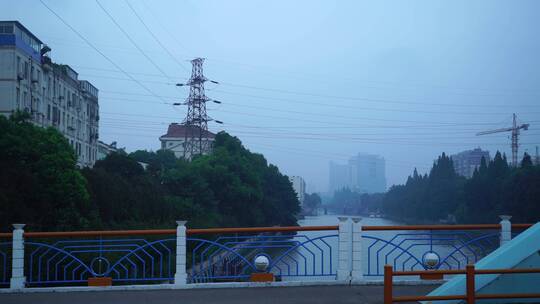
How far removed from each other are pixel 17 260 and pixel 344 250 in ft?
19.3

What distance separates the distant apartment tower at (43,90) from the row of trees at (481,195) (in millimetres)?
30825

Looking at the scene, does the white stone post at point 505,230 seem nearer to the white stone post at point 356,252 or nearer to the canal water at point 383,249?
the canal water at point 383,249

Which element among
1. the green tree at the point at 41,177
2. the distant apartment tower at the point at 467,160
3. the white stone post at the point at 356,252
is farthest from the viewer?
the distant apartment tower at the point at 467,160

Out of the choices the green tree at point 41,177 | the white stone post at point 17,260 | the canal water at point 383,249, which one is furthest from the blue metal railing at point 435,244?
the green tree at point 41,177

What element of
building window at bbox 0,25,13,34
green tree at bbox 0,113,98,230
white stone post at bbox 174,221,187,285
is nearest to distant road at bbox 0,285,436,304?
white stone post at bbox 174,221,187,285

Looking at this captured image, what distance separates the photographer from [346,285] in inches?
384

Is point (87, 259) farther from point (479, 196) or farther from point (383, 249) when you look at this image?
point (479, 196)

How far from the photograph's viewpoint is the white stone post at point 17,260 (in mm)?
9867

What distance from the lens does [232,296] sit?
354 inches

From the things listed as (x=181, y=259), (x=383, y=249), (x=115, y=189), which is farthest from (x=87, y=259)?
(x=115, y=189)

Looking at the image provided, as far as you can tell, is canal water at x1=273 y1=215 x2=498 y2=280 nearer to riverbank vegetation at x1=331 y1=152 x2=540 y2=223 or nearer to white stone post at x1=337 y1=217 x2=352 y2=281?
white stone post at x1=337 y1=217 x2=352 y2=281

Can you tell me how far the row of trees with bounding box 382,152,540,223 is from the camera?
37281mm

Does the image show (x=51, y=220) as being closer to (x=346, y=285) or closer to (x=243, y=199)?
(x=346, y=285)

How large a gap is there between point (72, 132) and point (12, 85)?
12.4 m
